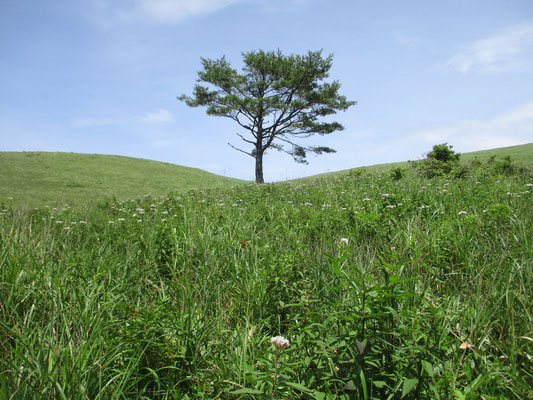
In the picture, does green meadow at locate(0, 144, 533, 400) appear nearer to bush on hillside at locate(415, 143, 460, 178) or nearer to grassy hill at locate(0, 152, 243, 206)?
bush on hillside at locate(415, 143, 460, 178)

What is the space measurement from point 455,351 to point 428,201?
164 inches

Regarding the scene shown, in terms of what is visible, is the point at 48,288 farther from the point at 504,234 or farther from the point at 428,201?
the point at 428,201

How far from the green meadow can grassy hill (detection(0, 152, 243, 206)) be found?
1112 centimetres

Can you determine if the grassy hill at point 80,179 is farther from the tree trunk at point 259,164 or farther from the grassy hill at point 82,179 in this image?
the tree trunk at point 259,164

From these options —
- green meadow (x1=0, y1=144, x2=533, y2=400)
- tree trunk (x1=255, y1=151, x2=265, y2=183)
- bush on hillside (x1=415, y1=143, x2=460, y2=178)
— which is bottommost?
green meadow (x1=0, y1=144, x2=533, y2=400)

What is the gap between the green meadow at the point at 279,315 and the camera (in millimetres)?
1610

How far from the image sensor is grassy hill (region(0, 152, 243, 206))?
1495 centimetres

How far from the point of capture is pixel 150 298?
117 inches

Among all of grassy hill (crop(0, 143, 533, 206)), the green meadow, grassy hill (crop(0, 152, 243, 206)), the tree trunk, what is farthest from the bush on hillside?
the tree trunk

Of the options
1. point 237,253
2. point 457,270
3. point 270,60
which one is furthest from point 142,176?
point 457,270

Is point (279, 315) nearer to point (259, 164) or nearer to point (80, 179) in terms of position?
point (80, 179)

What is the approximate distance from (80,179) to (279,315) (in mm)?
21141

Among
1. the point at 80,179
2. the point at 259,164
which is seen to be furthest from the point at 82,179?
the point at 259,164

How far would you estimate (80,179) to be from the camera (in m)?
19.1
